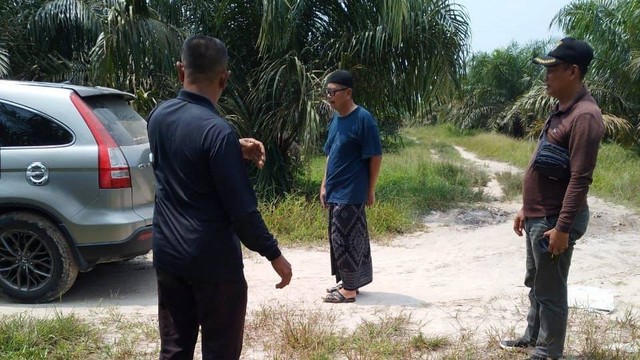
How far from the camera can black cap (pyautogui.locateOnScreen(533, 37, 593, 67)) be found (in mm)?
3248

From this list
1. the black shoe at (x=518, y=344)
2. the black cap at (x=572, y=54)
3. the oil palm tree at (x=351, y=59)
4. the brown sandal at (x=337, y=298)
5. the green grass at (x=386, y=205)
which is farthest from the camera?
the oil palm tree at (x=351, y=59)

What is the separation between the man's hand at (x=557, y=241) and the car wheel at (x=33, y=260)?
10.9 feet

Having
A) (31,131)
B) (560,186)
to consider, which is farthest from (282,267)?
(31,131)

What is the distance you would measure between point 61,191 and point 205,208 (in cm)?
257

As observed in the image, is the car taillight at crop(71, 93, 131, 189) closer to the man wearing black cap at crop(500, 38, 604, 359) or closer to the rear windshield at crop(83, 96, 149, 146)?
the rear windshield at crop(83, 96, 149, 146)

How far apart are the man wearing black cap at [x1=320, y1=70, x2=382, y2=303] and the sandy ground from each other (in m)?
0.26

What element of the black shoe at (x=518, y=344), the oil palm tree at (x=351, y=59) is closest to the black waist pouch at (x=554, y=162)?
the black shoe at (x=518, y=344)

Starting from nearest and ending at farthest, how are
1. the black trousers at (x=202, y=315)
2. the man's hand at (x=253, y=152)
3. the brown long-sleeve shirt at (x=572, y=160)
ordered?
the black trousers at (x=202, y=315), the man's hand at (x=253, y=152), the brown long-sleeve shirt at (x=572, y=160)

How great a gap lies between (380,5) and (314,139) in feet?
7.27

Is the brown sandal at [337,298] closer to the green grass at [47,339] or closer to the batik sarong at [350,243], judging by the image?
the batik sarong at [350,243]

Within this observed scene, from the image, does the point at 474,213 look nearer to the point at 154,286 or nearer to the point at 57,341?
the point at 154,286

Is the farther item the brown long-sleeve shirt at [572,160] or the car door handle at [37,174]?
the car door handle at [37,174]

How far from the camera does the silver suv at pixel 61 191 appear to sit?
15.0 feet

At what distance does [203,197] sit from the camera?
2445mm
